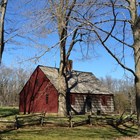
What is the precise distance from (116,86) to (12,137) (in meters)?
111

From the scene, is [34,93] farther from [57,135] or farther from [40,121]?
[57,135]

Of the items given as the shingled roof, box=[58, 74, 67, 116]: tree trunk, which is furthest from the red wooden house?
box=[58, 74, 67, 116]: tree trunk

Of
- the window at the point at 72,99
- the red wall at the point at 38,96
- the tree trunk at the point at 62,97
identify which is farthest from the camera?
the window at the point at 72,99

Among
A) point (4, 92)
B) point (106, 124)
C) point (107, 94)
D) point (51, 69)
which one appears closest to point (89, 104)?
point (107, 94)

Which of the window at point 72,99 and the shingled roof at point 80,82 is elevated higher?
the shingled roof at point 80,82

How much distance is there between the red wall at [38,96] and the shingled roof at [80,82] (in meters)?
0.85

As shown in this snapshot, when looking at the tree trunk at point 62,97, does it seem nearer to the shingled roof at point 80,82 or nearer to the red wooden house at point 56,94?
the red wooden house at point 56,94

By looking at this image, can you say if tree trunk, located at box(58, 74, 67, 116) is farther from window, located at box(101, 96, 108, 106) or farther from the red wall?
window, located at box(101, 96, 108, 106)

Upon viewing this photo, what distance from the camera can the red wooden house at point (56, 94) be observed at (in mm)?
38281

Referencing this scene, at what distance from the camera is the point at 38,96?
40.4 m

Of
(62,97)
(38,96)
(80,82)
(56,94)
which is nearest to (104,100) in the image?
(80,82)

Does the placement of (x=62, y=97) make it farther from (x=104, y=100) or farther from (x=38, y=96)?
(x=104, y=100)

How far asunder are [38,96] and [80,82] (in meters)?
6.34

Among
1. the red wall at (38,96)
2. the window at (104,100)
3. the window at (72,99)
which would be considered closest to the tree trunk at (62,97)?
the red wall at (38,96)
